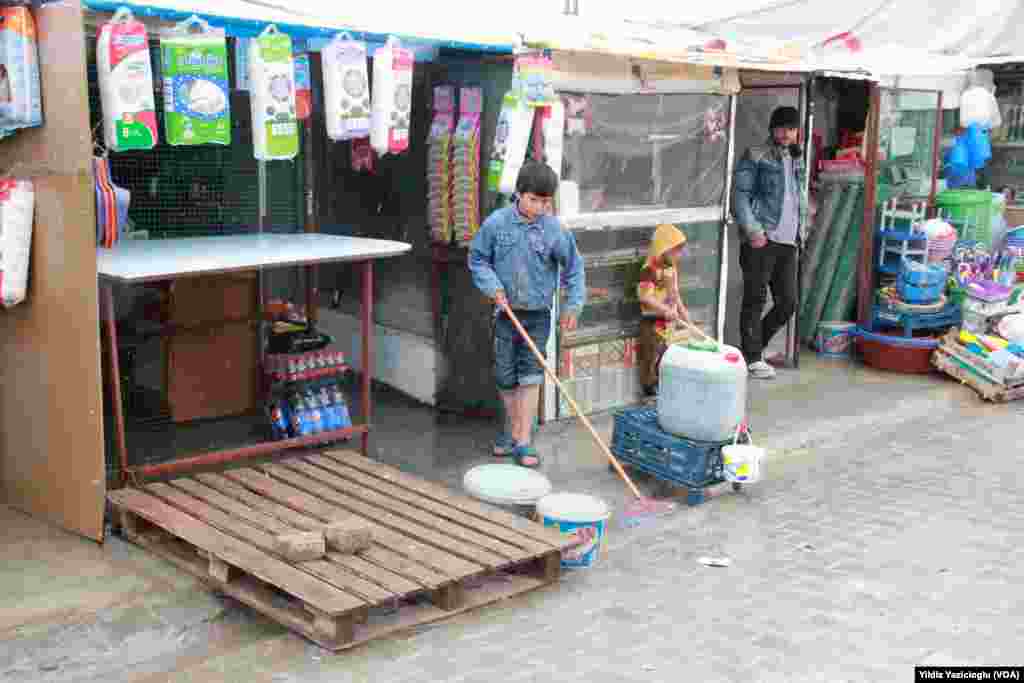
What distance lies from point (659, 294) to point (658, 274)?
0.50ft

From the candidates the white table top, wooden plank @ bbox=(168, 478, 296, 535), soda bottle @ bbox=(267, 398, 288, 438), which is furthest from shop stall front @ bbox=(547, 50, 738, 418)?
wooden plank @ bbox=(168, 478, 296, 535)

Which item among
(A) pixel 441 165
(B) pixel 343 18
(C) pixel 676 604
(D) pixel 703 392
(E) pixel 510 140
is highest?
(B) pixel 343 18

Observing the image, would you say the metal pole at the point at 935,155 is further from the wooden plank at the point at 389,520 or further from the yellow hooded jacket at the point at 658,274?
the wooden plank at the point at 389,520

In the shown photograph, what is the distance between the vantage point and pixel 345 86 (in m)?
6.20

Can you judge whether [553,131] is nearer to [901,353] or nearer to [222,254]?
[222,254]

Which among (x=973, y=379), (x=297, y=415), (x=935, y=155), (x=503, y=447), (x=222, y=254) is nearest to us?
(x=222, y=254)

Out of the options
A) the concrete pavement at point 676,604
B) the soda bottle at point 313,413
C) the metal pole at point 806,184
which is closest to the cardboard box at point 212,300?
the soda bottle at point 313,413

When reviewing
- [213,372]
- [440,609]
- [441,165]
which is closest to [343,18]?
[441,165]

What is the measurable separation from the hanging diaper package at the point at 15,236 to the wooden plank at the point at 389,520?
167 cm

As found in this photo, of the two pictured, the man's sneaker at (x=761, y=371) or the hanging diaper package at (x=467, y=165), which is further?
the man's sneaker at (x=761, y=371)

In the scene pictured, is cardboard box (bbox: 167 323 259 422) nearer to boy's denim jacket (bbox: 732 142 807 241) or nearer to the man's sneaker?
boy's denim jacket (bbox: 732 142 807 241)

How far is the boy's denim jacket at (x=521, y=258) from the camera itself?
6.65 m

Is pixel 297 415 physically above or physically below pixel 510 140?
below

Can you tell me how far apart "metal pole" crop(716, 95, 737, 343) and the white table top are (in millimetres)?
3469
